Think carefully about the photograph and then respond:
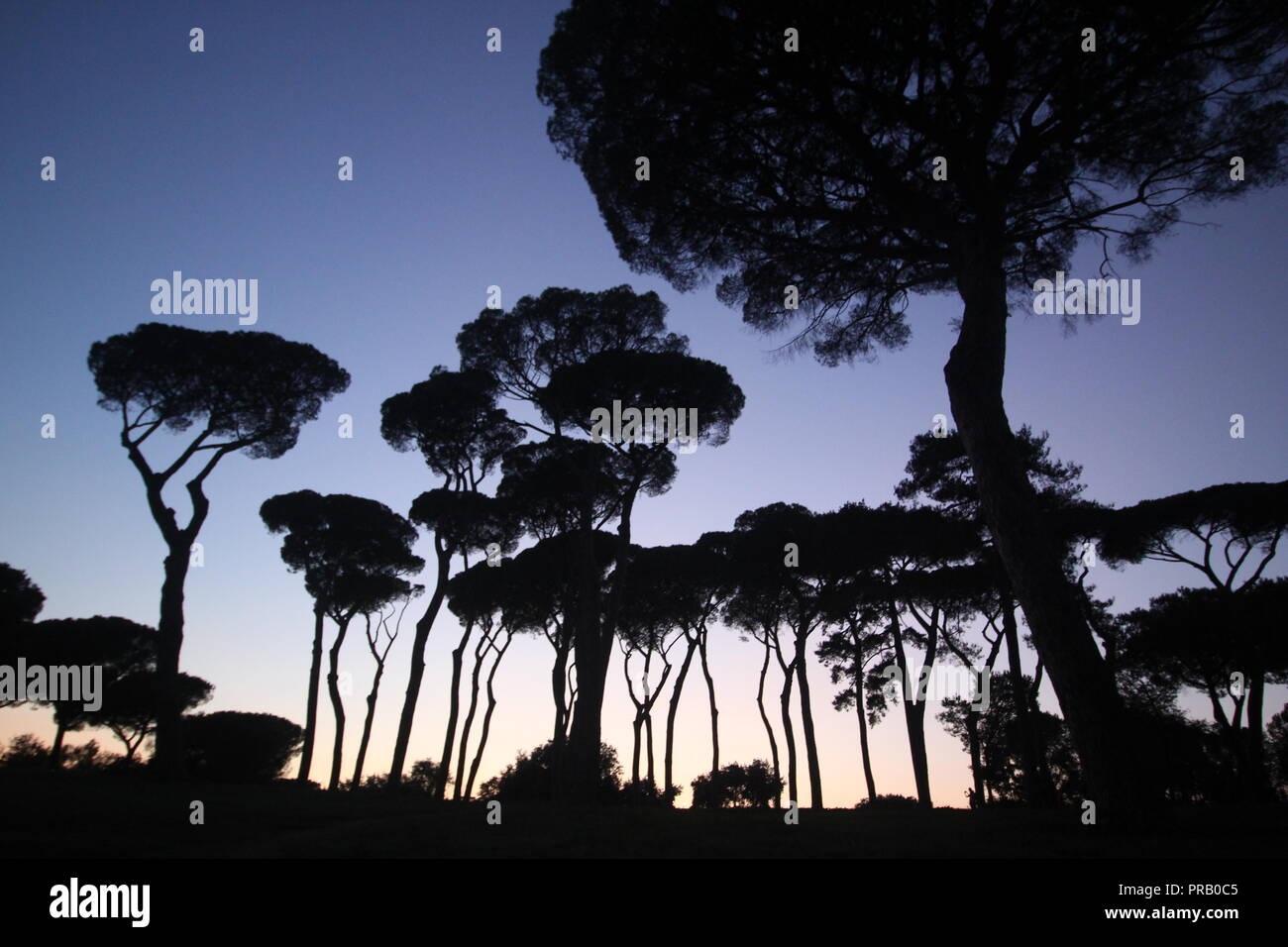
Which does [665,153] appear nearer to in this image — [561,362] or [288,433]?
[561,362]

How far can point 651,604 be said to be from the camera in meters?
26.9

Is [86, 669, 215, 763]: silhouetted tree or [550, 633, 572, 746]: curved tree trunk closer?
[550, 633, 572, 746]: curved tree trunk

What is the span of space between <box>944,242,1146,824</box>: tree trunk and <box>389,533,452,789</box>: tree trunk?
14.7 meters

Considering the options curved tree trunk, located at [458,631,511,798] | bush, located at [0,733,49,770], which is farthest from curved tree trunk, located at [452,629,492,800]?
bush, located at [0,733,49,770]

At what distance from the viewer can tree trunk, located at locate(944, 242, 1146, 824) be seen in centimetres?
650

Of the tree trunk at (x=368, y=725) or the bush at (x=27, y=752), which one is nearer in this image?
the tree trunk at (x=368, y=725)

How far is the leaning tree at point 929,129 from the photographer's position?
8734 mm

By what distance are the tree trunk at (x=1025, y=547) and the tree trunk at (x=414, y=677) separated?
14.7m

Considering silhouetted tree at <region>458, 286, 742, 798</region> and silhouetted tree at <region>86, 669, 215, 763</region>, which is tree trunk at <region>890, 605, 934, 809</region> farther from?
silhouetted tree at <region>86, 669, 215, 763</region>

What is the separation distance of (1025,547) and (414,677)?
50.8 feet

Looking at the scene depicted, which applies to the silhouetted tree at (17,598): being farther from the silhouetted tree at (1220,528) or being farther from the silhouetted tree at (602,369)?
the silhouetted tree at (1220,528)

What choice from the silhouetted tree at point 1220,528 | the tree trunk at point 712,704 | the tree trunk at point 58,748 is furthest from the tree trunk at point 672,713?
the tree trunk at point 58,748

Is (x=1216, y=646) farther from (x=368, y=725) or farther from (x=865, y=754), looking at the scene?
(x=368, y=725)
